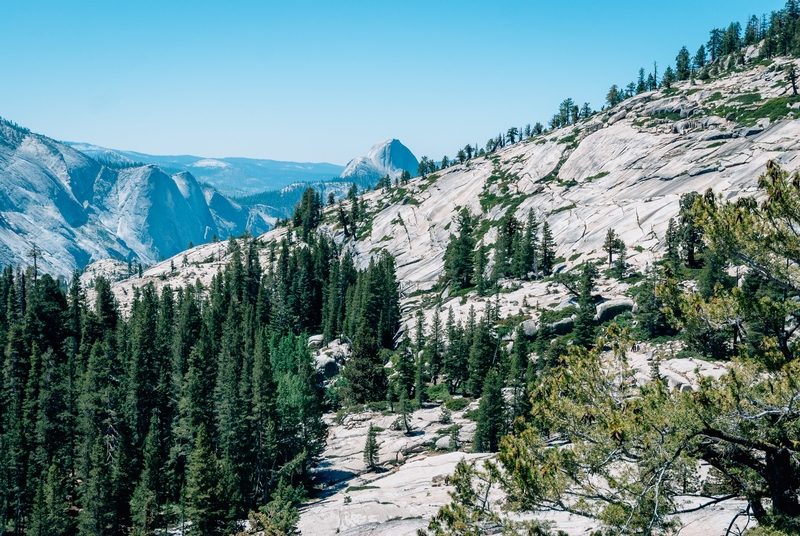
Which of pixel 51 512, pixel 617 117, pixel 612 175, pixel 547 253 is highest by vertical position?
pixel 617 117

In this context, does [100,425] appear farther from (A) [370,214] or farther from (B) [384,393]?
(A) [370,214]

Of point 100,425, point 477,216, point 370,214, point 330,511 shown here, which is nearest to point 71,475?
point 100,425

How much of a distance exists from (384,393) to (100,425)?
4033 centimetres

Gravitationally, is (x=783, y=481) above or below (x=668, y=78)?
below

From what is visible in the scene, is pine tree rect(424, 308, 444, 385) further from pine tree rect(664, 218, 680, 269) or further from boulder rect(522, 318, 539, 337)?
pine tree rect(664, 218, 680, 269)

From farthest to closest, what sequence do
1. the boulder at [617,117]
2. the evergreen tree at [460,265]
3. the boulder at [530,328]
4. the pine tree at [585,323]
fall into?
1. the boulder at [617,117]
2. the evergreen tree at [460,265]
3. the boulder at [530,328]
4. the pine tree at [585,323]

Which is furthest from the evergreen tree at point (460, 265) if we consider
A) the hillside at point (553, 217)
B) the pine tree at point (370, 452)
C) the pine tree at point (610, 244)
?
the pine tree at point (370, 452)

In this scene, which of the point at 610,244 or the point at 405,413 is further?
the point at 610,244

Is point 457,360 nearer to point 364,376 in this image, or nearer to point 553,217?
point 364,376

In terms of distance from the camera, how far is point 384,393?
274ft

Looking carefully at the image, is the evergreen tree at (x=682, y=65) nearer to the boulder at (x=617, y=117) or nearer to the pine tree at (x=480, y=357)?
the boulder at (x=617, y=117)

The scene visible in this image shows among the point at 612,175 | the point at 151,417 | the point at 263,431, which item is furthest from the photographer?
the point at 612,175

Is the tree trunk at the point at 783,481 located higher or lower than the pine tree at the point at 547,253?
lower

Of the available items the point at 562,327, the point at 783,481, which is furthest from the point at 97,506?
the point at 562,327
